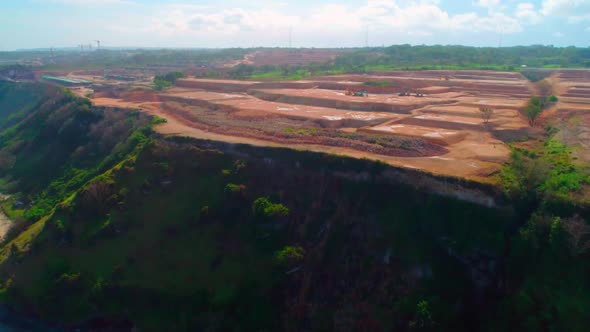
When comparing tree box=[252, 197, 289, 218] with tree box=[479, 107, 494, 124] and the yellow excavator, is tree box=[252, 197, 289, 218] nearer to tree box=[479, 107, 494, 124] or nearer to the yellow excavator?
tree box=[479, 107, 494, 124]

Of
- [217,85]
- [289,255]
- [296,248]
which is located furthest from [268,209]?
[217,85]

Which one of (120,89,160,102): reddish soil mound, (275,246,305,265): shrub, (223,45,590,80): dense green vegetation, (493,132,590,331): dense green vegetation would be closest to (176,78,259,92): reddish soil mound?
(120,89,160,102): reddish soil mound

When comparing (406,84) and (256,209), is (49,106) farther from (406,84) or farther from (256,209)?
(406,84)

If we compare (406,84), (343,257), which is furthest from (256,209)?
(406,84)

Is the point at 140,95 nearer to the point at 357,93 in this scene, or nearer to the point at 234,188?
the point at 357,93

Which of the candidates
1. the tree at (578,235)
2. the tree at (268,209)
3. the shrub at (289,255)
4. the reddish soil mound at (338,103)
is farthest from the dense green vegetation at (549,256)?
the reddish soil mound at (338,103)

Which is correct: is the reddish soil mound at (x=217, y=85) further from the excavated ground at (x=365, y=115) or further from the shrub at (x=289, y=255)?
the shrub at (x=289, y=255)
